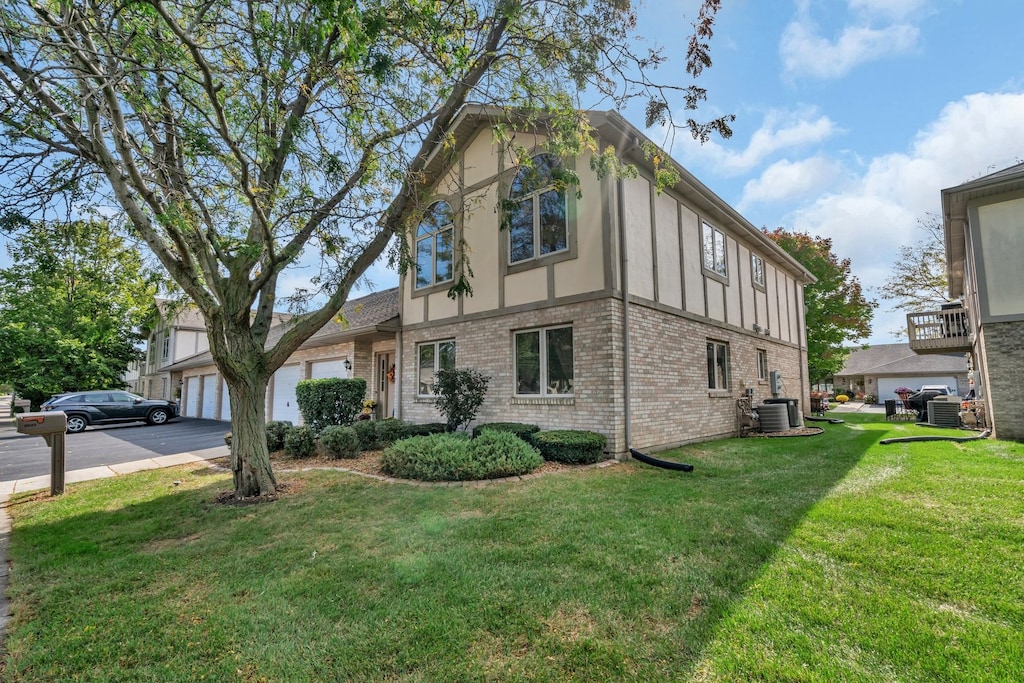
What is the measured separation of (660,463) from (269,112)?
25.3ft

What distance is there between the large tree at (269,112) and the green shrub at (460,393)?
3.59 meters

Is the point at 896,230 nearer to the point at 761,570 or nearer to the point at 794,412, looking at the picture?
the point at 794,412

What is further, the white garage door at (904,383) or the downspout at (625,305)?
the white garage door at (904,383)

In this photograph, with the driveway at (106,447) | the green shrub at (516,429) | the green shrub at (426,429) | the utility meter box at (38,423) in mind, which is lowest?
the driveway at (106,447)

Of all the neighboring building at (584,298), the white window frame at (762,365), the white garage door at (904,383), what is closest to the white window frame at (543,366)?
the neighboring building at (584,298)

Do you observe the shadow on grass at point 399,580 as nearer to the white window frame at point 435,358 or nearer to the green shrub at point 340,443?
the green shrub at point 340,443

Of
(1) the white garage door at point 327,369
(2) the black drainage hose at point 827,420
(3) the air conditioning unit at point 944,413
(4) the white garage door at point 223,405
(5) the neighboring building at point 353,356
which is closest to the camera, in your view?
(5) the neighboring building at point 353,356

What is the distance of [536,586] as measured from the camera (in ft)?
10.7

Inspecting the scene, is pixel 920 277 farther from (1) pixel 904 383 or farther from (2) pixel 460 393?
(2) pixel 460 393

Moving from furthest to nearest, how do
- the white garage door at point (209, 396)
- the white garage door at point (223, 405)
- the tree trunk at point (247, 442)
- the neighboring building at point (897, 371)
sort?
the neighboring building at point (897, 371) → the white garage door at point (209, 396) → the white garage door at point (223, 405) → the tree trunk at point (247, 442)

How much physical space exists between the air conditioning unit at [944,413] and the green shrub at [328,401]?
1685 cm

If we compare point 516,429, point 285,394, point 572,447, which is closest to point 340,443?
point 516,429

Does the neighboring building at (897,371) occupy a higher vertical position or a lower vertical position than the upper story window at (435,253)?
lower

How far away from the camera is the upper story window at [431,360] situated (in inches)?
445
